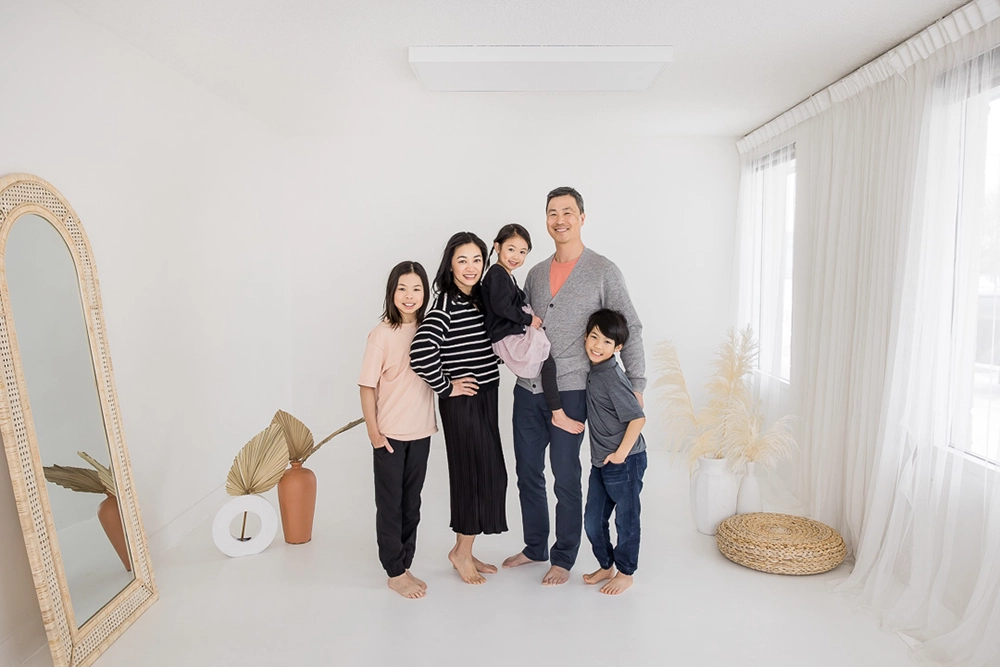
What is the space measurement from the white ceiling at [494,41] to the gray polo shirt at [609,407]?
1355 millimetres

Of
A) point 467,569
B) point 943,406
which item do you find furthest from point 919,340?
point 467,569

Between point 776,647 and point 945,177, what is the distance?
179 cm

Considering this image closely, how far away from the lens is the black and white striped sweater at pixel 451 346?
2.73 meters

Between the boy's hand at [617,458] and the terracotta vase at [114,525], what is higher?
the boy's hand at [617,458]

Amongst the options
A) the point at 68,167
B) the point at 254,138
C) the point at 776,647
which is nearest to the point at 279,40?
the point at 68,167

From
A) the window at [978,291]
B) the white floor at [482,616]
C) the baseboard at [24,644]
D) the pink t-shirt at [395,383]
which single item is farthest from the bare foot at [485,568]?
the window at [978,291]

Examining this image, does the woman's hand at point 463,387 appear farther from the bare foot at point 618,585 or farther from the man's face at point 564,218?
the bare foot at point 618,585

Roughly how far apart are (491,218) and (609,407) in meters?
2.64

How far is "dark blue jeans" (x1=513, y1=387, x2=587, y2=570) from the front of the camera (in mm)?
2879

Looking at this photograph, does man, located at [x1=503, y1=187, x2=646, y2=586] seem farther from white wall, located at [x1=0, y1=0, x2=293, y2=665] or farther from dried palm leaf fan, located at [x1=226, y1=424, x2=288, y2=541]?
white wall, located at [x1=0, y1=0, x2=293, y2=665]

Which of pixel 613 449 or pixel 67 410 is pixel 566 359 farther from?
pixel 67 410

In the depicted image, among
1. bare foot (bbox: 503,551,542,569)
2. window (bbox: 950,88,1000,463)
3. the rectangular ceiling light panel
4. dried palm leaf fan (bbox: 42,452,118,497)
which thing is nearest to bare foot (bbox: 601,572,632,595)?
bare foot (bbox: 503,551,542,569)

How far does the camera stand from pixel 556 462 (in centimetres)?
291

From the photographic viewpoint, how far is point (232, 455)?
407 cm
